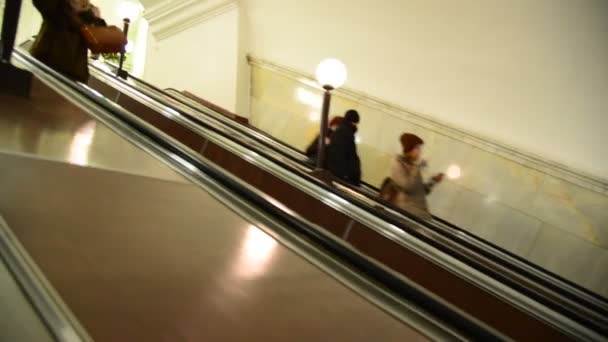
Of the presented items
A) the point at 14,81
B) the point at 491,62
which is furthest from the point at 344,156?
the point at 491,62

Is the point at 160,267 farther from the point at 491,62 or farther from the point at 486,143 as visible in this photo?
the point at 491,62

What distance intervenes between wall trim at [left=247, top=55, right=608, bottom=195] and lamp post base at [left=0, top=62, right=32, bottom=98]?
5.36m

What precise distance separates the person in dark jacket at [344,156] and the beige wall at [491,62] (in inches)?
103

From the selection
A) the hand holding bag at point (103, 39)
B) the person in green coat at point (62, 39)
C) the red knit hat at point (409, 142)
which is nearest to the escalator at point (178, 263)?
the person in green coat at point (62, 39)

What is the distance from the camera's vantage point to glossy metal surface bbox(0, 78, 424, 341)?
75 centimetres

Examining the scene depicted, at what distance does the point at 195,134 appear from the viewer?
10.6 feet

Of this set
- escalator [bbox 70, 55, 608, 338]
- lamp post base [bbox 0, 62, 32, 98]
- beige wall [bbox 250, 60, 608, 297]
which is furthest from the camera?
beige wall [bbox 250, 60, 608, 297]

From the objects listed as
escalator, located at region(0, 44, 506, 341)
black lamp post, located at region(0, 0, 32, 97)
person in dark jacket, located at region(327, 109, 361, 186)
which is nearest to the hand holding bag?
black lamp post, located at region(0, 0, 32, 97)

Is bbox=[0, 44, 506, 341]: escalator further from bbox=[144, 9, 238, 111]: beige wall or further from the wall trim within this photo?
bbox=[144, 9, 238, 111]: beige wall

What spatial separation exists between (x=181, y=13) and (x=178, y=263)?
8.35 metres

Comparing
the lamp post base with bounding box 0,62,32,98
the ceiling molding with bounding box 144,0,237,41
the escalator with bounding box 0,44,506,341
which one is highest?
the ceiling molding with bounding box 144,0,237,41

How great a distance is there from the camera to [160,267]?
93 cm

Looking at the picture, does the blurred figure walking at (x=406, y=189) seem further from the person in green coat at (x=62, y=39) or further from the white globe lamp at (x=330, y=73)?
the person in green coat at (x=62, y=39)

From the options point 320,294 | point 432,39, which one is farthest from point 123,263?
point 432,39
